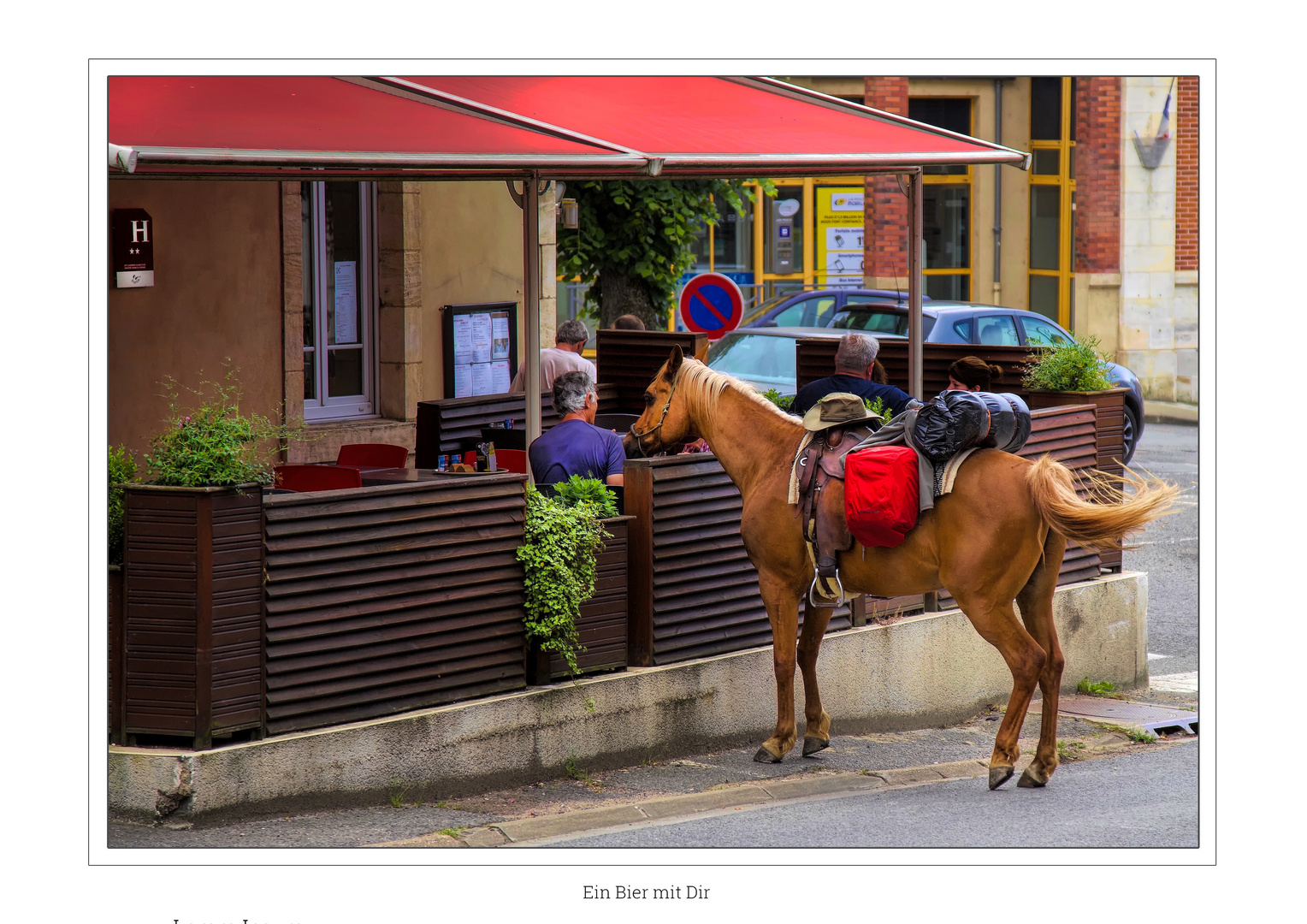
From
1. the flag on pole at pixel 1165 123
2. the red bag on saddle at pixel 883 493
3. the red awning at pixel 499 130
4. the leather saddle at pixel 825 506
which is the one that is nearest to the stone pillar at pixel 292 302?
the red awning at pixel 499 130

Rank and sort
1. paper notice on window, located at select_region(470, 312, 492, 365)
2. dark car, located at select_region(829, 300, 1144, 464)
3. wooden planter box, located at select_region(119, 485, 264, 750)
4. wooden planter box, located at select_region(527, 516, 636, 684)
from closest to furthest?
wooden planter box, located at select_region(119, 485, 264, 750)
wooden planter box, located at select_region(527, 516, 636, 684)
paper notice on window, located at select_region(470, 312, 492, 365)
dark car, located at select_region(829, 300, 1144, 464)

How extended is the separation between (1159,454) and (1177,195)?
826 centimetres

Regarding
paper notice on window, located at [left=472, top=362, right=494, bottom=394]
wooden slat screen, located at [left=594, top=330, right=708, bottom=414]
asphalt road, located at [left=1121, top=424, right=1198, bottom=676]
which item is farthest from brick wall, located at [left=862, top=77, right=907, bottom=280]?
wooden slat screen, located at [left=594, top=330, right=708, bottom=414]

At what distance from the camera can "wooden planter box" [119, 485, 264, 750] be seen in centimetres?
666

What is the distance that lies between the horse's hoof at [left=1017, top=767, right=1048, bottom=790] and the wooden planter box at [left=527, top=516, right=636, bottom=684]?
6.93 feet

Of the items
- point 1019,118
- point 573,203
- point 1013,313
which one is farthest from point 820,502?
point 1019,118

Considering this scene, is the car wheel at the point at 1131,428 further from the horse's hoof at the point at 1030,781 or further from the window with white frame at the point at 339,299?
the horse's hoof at the point at 1030,781

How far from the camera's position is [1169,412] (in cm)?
2694

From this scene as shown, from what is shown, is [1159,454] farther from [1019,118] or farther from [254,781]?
[254,781]

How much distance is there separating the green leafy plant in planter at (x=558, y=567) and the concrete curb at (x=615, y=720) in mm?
266

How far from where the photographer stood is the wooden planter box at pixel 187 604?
21.8 feet

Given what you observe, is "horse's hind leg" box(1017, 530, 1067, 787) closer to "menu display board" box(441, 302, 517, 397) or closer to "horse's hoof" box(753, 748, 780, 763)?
"horse's hoof" box(753, 748, 780, 763)

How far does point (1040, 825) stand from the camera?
7.20 meters

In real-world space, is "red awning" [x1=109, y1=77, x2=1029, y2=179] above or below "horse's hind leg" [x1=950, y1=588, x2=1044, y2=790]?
above
